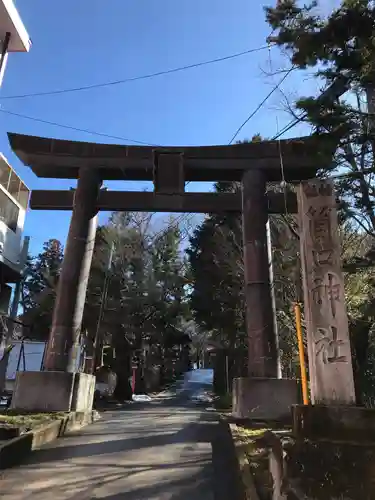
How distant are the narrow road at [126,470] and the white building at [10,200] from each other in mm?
13586

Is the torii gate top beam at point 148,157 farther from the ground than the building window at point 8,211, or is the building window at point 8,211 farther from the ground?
the building window at point 8,211

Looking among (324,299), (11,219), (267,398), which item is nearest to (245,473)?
(324,299)

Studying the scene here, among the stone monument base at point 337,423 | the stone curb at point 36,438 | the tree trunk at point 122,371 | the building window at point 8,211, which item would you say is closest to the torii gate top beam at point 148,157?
the stone curb at point 36,438

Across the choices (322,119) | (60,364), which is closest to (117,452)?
(60,364)

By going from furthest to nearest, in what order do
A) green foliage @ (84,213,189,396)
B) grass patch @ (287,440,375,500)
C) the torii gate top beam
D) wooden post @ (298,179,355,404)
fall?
green foliage @ (84,213,189,396)
the torii gate top beam
wooden post @ (298,179,355,404)
grass patch @ (287,440,375,500)

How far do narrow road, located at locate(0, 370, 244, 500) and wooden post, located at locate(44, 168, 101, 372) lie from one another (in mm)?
2167

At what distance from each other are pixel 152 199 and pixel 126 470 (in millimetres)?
7857

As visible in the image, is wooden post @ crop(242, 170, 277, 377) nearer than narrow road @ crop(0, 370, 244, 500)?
No

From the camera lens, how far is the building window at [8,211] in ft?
66.2

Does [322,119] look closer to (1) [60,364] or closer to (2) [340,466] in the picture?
(2) [340,466]

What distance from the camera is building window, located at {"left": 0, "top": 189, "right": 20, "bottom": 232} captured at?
2017cm

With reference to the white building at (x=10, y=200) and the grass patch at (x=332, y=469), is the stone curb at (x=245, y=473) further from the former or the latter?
the white building at (x=10, y=200)

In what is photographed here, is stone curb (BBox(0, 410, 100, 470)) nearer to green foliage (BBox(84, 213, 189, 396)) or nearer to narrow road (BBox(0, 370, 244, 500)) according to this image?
narrow road (BBox(0, 370, 244, 500))

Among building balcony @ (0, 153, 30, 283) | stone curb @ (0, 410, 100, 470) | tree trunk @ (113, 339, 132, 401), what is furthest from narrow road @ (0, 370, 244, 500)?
tree trunk @ (113, 339, 132, 401)
